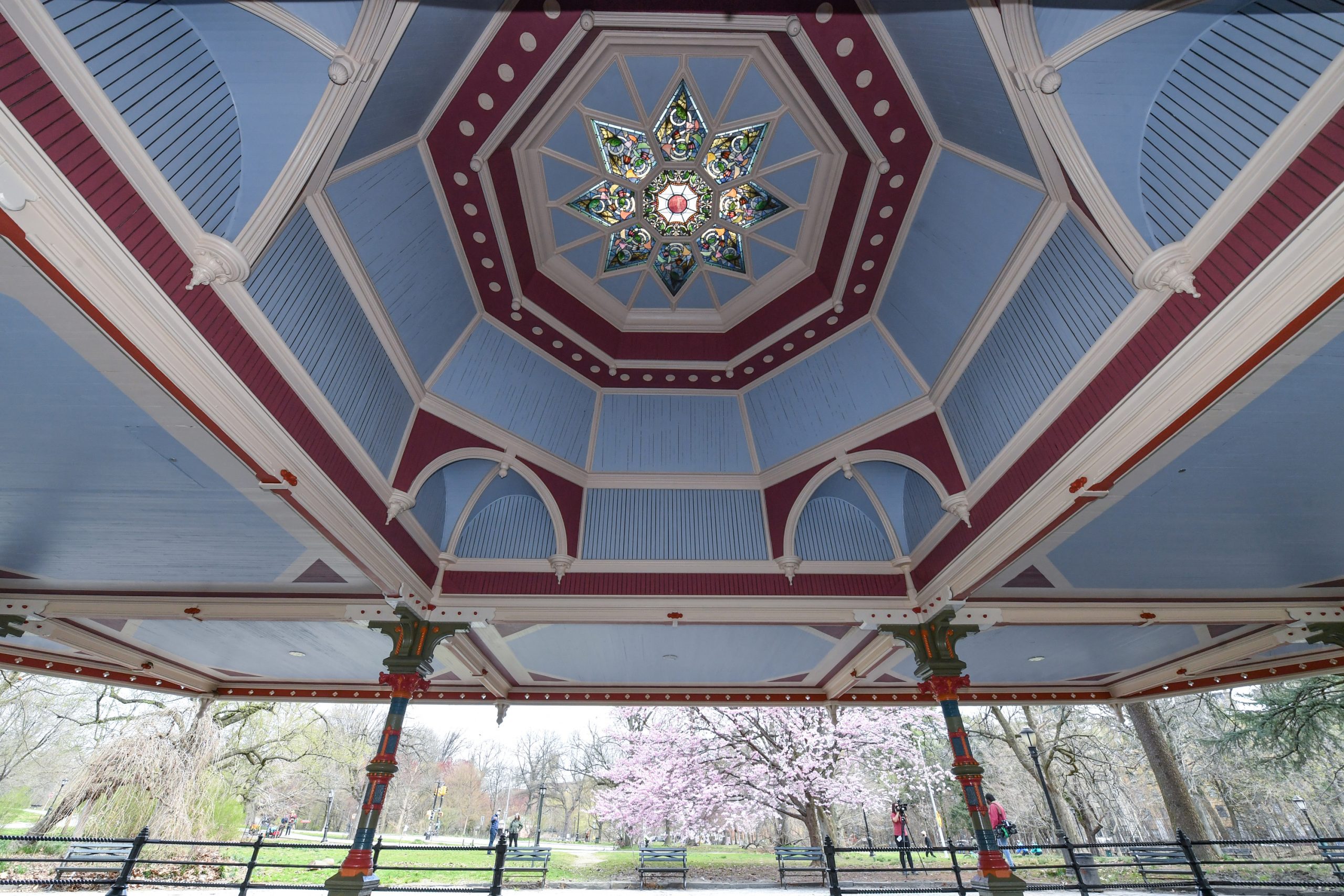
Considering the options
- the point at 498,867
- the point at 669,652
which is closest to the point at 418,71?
the point at 669,652

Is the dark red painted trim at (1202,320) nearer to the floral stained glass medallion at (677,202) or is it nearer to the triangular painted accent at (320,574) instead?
the floral stained glass medallion at (677,202)

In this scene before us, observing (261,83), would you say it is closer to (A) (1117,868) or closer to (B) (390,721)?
(B) (390,721)

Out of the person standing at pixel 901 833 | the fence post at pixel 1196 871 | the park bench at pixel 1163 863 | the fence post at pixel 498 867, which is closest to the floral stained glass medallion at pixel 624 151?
the fence post at pixel 498 867

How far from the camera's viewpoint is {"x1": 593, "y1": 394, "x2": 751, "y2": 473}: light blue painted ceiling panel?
9.77 m

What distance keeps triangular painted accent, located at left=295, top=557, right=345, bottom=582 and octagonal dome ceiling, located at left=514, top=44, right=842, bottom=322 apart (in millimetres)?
4789

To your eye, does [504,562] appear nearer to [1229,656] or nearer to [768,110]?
[768,110]

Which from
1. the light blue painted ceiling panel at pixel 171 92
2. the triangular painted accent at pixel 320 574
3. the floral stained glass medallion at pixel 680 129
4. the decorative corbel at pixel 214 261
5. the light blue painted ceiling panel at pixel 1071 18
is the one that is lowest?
the triangular painted accent at pixel 320 574

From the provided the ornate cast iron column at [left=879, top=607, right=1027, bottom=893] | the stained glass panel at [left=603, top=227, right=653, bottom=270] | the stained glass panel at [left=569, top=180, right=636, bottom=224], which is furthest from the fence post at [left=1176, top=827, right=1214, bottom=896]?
the stained glass panel at [left=569, top=180, right=636, bottom=224]

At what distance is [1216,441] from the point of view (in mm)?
5160

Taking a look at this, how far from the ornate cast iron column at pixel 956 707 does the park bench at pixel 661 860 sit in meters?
8.39

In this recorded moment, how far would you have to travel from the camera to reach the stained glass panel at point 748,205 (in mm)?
7781

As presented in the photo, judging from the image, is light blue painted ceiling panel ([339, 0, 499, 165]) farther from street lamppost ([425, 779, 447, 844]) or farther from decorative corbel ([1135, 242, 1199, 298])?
street lamppost ([425, 779, 447, 844])

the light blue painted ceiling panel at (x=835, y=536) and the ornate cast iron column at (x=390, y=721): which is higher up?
the light blue painted ceiling panel at (x=835, y=536)

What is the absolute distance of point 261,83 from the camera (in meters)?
4.42
